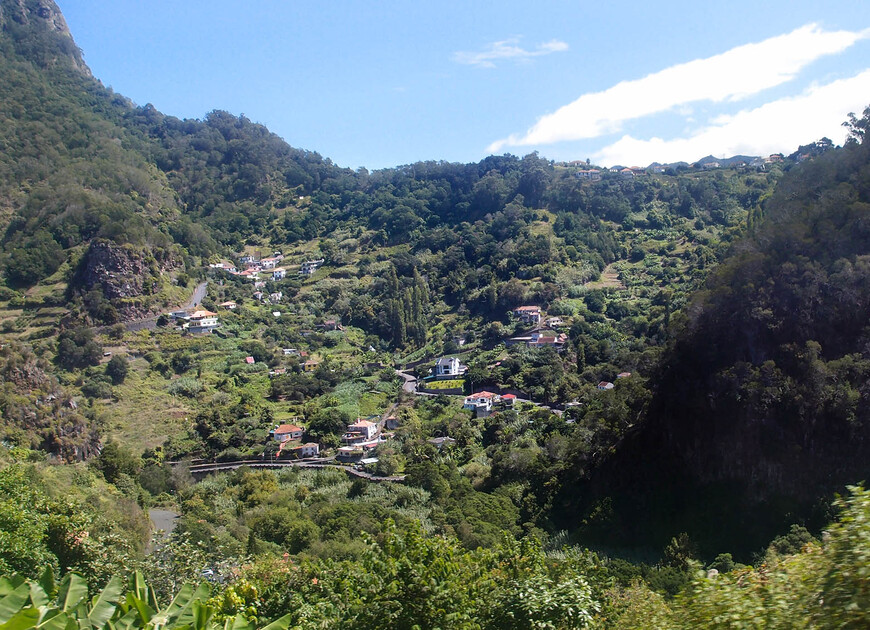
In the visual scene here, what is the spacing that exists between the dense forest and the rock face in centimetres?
24

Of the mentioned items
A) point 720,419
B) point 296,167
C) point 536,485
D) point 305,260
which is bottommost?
point 536,485

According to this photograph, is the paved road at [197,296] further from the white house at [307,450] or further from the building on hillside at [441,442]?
the building on hillside at [441,442]

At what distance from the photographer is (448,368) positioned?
1697 inches

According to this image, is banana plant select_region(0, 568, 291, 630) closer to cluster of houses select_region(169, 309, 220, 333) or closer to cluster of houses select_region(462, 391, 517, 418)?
cluster of houses select_region(462, 391, 517, 418)

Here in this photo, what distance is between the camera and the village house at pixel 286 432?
32.9 m

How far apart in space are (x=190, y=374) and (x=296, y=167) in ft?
194

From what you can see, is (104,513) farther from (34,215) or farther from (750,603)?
(34,215)

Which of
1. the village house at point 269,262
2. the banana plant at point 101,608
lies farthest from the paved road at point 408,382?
the banana plant at point 101,608

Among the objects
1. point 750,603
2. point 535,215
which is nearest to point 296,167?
point 535,215

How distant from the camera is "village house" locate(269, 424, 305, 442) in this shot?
108 feet

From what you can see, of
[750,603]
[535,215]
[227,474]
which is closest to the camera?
[750,603]

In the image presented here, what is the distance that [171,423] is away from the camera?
33.5 meters

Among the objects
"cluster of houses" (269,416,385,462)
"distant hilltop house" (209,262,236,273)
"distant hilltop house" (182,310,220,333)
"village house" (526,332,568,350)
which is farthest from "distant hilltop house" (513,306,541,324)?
"distant hilltop house" (209,262,236,273)

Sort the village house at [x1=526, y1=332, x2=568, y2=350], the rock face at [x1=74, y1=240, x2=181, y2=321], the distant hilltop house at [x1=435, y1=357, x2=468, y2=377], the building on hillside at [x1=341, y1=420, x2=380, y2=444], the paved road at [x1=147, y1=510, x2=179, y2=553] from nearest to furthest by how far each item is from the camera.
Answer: the paved road at [x1=147, y1=510, x2=179, y2=553] < the building on hillside at [x1=341, y1=420, x2=380, y2=444] < the village house at [x1=526, y1=332, x2=568, y2=350] < the distant hilltop house at [x1=435, y1=357, x2=468, y2=377] < the rock face at [x1=74, y1=240, x2=181, y2=321]
